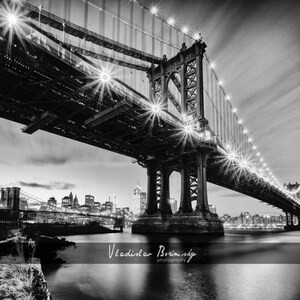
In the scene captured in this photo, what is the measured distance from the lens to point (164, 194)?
145 feet

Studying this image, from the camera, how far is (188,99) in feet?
152

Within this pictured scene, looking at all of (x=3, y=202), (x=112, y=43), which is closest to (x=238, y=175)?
(x=112, y=43)

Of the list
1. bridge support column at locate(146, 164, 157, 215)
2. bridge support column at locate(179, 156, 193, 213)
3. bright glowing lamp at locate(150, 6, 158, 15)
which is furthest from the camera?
bridge support column at locate(146, 164, 157, 215)

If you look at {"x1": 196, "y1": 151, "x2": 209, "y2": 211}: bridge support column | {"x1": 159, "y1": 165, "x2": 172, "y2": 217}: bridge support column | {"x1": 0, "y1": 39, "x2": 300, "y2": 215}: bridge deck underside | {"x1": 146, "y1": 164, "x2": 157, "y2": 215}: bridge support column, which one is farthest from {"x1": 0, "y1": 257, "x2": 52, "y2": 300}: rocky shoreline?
{"x1": 146, "y1": 164, "x2": 157, "y2": 215}: bridge support column

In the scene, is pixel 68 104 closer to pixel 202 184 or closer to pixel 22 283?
pixel 202 184

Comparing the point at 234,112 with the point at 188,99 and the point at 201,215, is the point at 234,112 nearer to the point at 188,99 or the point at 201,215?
the point at 188,99

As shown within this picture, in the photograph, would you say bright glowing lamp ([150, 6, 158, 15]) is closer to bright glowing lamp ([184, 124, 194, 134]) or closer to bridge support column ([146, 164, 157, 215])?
bright glowing lamp ([184, 124, 194, 134])

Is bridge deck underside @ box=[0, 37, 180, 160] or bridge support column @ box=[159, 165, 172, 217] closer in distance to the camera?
bridge deck underside @ box=[0, 37, 180, 160]

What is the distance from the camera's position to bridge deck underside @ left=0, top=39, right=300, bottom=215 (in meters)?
23.0

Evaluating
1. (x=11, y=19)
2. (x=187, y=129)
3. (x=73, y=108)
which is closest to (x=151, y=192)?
(x=187, y=129)

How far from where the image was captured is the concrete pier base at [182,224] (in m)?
36.2

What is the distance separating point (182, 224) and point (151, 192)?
30.3 feet

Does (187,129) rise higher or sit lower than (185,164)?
higher

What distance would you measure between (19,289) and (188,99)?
43.4m
